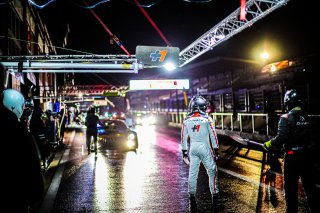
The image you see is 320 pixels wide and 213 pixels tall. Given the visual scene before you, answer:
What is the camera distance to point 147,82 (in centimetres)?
1756

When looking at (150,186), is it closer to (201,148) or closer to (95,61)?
(201,148)

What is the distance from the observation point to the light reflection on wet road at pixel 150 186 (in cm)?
559

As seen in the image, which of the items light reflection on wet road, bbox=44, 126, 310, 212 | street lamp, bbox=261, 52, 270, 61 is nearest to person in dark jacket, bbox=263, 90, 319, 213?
light reflection on wet road, bbox=44, 126, 310, 212

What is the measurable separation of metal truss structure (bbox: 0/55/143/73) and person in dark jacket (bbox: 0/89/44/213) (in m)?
10.5

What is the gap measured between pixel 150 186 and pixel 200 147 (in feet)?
7.56

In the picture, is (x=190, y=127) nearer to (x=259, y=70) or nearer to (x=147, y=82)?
(x=147, y=82)

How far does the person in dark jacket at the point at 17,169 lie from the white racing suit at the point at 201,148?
11.9 ft

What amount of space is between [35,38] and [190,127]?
75.8ft

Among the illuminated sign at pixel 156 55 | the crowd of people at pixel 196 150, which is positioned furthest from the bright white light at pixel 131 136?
the crowd of people at pixel 196 150

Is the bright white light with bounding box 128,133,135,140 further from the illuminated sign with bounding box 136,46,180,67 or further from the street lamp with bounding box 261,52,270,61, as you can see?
the street lamp with bounding box 261,52,270,61

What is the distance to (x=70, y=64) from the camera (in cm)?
1212

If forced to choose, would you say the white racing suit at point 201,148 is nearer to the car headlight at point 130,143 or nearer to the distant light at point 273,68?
the car headlight at point 130,143

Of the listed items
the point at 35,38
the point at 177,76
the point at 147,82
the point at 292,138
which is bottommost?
the point at 292,138

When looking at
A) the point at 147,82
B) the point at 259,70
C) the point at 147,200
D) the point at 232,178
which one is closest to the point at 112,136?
the point at 147,82
